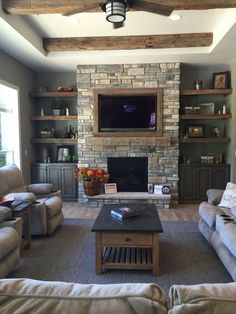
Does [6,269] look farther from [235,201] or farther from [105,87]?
[105,87]

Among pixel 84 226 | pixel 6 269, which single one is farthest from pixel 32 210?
pixel 6 269

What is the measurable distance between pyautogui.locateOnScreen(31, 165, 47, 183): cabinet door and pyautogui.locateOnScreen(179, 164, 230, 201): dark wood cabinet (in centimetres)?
295

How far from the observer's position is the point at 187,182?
5.89 metres

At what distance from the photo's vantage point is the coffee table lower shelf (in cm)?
290

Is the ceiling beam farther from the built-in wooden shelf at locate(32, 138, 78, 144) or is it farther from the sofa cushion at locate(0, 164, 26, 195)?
the built-in wooden shelf at locate(32, 138, 78, 144)

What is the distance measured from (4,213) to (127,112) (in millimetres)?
3478

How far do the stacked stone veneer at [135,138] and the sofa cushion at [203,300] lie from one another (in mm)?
4770

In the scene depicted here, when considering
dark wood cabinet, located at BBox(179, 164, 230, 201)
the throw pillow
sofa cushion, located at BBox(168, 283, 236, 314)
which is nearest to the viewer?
sofa cushion, located at BBox(168, 283, 236, 314)

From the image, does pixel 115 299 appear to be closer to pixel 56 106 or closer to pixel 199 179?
pixel 199 179

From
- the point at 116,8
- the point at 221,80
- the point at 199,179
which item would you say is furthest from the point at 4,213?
the point at 221,80

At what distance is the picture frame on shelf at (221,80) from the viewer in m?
5.73

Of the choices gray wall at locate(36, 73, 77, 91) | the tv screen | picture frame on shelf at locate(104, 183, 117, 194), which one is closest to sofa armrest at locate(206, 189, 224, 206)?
the tv screen

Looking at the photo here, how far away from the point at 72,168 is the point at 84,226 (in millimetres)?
1877

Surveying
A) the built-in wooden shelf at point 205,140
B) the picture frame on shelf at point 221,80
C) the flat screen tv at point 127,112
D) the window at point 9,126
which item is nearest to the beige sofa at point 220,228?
the built-in wooden shelf at point 205,140
